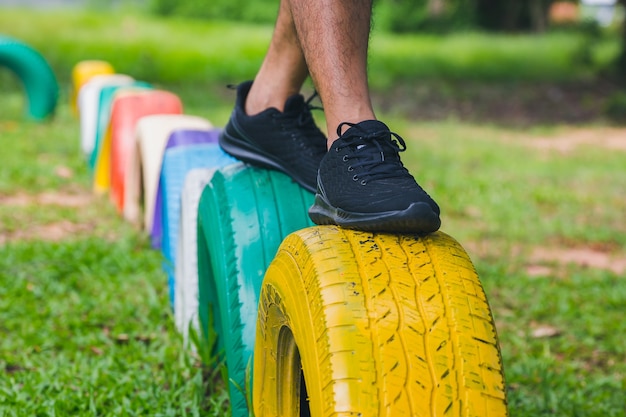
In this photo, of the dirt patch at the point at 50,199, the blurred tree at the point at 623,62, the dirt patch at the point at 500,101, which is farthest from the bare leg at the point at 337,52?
the blurred tree at the point at 623,62

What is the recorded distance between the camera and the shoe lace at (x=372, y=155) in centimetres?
162

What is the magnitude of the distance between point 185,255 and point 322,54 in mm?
1011

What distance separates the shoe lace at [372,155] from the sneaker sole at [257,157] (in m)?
0.39

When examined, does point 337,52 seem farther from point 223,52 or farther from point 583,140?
point 223,52

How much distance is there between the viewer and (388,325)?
4.35ft

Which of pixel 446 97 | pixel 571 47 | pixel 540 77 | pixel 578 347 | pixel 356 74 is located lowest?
pixel 578 347

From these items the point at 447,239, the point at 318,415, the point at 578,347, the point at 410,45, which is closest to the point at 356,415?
the point at 318,415

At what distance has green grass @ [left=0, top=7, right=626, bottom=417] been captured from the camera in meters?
2.31

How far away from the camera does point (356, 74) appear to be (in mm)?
1752

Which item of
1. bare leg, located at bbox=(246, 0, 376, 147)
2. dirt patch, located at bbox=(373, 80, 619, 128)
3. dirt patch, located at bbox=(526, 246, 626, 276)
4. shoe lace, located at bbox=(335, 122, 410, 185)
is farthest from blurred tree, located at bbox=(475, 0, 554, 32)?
shoe lace, located at bbox=(335, 122, 410, 185)

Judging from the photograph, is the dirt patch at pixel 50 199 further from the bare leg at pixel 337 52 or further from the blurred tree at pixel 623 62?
the blurred tree at pixel 623 62

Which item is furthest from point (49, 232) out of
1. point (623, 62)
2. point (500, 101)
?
point (623, 62)

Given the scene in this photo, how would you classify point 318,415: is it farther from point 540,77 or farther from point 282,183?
point 540,77

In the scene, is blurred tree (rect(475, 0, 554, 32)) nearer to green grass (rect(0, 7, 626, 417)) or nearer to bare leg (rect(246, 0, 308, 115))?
green grass (rect(0, 7, 626, 417))
